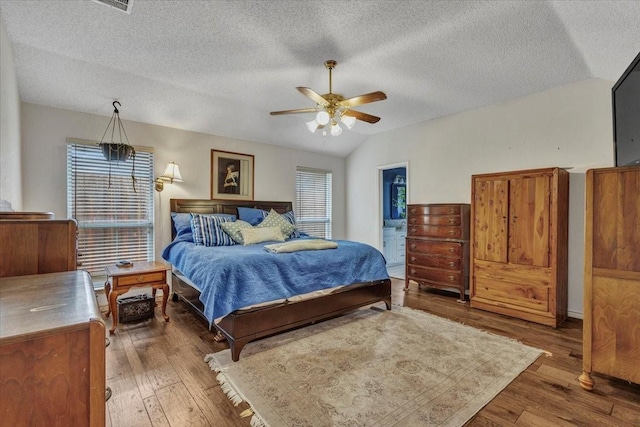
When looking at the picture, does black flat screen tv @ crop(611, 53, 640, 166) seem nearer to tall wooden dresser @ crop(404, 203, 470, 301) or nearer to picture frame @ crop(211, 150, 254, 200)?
tall wooden dresser @ crop(404, 203, 470, 301)

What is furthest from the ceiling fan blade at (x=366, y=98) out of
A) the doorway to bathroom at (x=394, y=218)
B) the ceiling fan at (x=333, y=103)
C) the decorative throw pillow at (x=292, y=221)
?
the doorway to bathroom at (x=394, y=218)

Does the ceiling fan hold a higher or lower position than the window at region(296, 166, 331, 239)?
higher

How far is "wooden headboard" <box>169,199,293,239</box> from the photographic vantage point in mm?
4202

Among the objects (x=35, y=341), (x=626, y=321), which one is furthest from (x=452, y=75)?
(x=35, y=341)

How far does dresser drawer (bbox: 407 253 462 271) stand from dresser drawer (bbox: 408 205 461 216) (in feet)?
2.05

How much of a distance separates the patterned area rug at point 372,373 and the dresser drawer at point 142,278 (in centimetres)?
116

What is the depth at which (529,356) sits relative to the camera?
8.14 feet

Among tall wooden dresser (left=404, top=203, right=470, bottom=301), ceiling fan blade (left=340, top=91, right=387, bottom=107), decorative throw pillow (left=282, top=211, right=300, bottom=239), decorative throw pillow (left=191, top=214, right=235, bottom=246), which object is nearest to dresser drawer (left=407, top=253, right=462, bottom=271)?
tall wooden dresser (left=404, top=203, right=470, bottom=301)

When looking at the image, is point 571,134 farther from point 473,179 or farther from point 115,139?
point 115,139

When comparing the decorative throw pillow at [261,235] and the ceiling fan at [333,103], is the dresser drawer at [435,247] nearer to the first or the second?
the decorative throw pillow at [261,235]

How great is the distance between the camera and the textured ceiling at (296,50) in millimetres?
2230

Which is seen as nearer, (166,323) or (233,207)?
(166,323)

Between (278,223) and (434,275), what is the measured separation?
2370 millimetres

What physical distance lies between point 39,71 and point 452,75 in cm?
423
